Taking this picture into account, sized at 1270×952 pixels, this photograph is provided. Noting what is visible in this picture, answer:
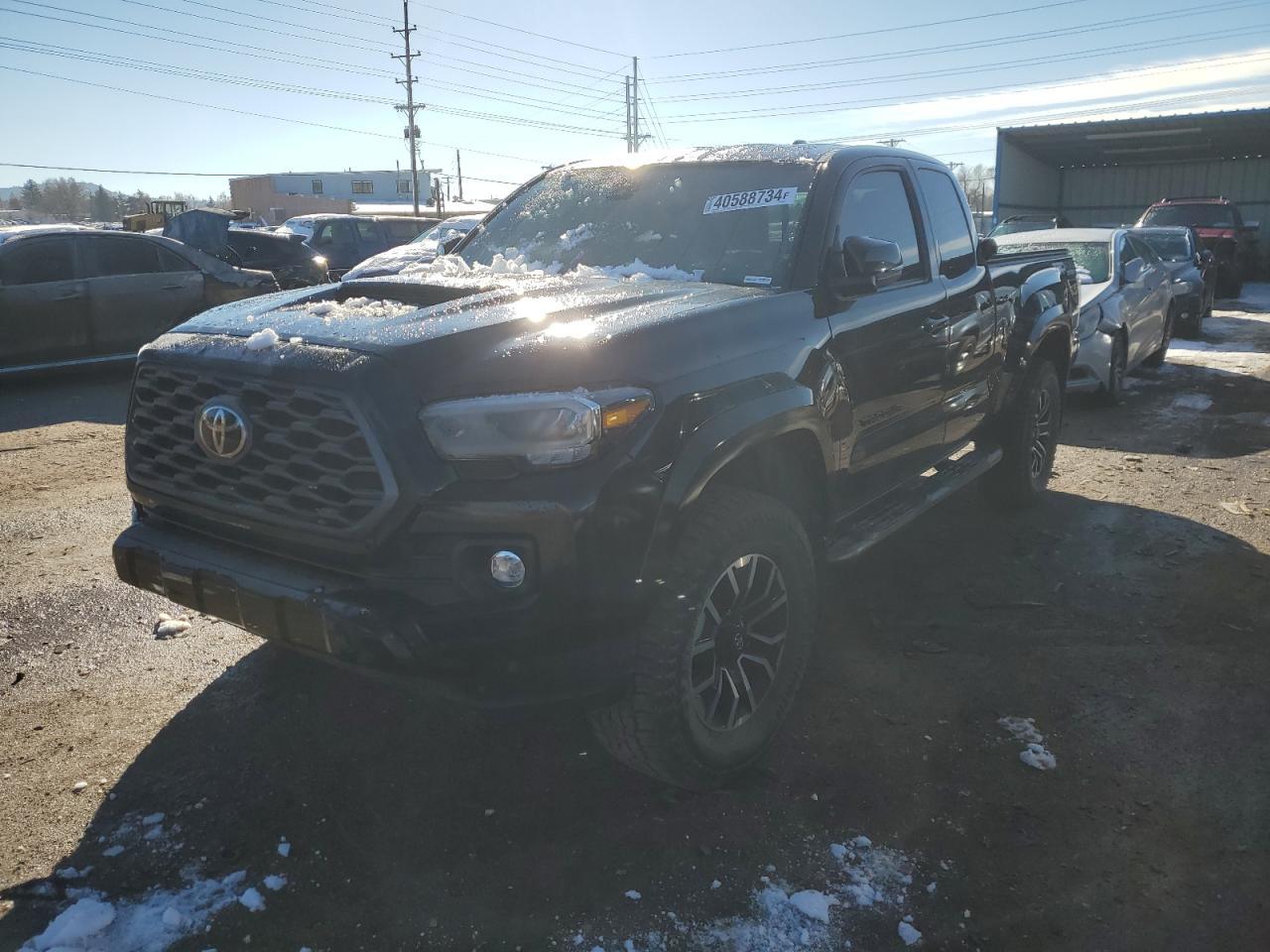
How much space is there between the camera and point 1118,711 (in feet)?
11.4

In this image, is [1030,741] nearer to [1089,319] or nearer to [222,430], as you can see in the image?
[222,430]

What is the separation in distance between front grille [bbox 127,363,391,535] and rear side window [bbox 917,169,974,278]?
3053 millimetres

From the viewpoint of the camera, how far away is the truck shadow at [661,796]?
248cm

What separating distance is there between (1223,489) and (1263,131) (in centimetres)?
2218

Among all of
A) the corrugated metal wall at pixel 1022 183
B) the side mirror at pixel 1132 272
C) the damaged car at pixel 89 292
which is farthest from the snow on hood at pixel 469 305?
the corrugated metal wall at pixel 1022 183

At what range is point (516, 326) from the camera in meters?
2.67

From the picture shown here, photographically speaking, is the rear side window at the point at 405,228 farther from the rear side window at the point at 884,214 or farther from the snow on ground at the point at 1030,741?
the snow on ground at the point at 1030,741

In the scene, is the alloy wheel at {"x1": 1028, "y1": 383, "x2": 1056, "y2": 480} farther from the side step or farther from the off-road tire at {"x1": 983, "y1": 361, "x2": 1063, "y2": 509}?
the side step

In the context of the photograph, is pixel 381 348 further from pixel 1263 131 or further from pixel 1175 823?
pixel 1263 131

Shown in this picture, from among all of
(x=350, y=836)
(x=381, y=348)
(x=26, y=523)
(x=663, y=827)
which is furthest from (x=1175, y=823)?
(x=26, y=523)

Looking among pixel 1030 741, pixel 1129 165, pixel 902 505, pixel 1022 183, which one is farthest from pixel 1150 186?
pixel 1030 741

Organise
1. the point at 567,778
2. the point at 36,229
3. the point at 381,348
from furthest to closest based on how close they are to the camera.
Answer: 1. the point at 36,229
2. the point at 567,778
3. the point at 381,348

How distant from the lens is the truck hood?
8.14ft

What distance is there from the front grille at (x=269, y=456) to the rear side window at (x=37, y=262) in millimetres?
7253
